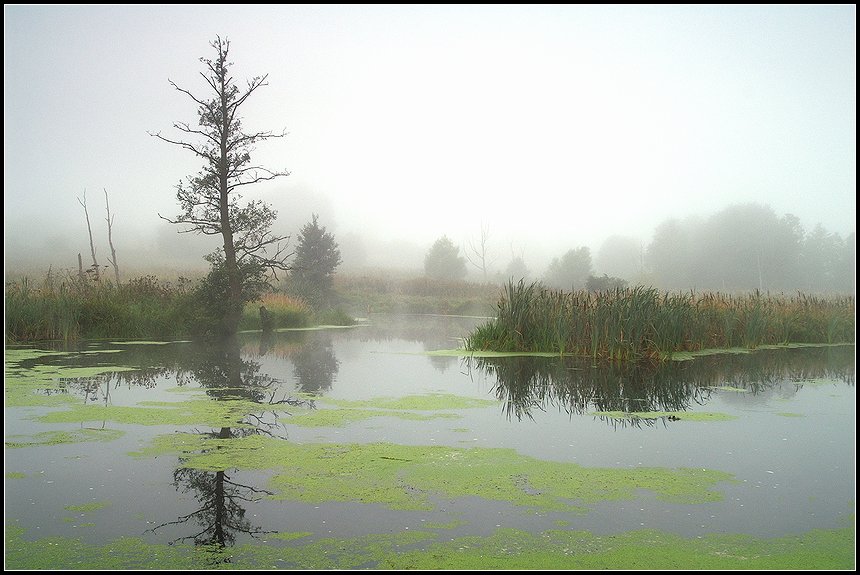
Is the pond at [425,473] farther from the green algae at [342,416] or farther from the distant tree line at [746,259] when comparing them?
the distant tree line at [746,259]

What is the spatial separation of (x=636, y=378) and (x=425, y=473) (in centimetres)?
530

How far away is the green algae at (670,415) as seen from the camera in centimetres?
595

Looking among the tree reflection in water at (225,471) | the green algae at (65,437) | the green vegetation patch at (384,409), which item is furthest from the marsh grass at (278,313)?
the green algae at (65,437)

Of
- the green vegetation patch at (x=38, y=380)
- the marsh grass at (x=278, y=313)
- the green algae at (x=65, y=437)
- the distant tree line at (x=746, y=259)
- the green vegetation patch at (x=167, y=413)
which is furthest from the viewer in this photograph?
the distant tree line at (x=746, y=259)

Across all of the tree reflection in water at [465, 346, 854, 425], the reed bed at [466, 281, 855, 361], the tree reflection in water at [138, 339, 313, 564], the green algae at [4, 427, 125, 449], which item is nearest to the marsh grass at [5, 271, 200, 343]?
the tree reflection in water at [138, 339, 313, 564]

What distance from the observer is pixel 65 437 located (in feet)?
16.2

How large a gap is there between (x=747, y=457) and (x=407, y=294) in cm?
3717

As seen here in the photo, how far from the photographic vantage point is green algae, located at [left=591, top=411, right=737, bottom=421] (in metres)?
5.95

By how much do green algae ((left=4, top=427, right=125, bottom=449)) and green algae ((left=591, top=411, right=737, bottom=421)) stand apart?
14.3ft

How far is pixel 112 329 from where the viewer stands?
1473cm

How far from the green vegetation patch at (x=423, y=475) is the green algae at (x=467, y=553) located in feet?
1.76

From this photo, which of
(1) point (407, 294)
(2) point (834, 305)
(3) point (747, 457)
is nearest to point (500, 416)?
(3) point (747, 457)

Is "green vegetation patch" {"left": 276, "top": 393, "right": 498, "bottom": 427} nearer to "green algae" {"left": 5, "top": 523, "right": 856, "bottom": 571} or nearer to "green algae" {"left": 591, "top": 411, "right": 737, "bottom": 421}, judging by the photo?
"green algae" {"left": 591, "top": 411, "right": 737, "bottom": 421}

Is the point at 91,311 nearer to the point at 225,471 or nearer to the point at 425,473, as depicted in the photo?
the point at 225,471
